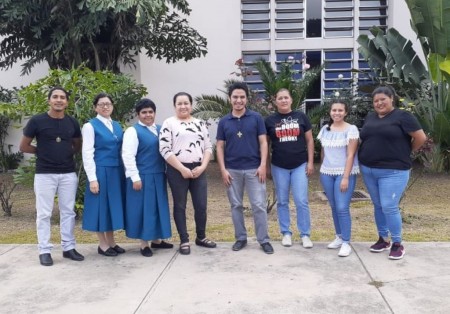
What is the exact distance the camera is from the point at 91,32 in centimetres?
873

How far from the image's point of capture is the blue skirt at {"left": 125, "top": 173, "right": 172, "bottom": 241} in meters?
4.95

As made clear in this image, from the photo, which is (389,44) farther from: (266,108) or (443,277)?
(443,277)

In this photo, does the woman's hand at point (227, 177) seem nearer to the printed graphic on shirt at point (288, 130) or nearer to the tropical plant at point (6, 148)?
the printed graphic on shirt at point (288, 130)

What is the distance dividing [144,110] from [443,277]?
3.29 metres

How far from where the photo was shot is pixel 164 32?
1116 cm

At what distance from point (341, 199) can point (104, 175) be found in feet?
8.11

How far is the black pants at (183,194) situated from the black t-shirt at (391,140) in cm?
178

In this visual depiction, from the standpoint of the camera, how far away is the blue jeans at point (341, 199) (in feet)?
16.2

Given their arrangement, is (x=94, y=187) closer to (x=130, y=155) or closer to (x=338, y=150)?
(x=130, y=155)

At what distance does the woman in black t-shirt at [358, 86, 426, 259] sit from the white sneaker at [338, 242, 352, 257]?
42 cm

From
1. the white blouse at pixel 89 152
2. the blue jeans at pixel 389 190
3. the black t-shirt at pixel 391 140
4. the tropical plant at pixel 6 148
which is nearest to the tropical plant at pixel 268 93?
the blue jeans at pixel 389 190

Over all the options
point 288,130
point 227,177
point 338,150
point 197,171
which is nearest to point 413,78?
point 338,150

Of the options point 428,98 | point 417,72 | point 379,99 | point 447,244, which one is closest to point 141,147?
point 379,99

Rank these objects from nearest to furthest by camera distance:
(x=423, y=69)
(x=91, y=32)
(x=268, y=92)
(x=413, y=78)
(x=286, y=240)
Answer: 1. (x=286, y=240)
2. (x=91, y=32)
3. (x=268, y=92)
4. (x=413, y=78)
5. (x=423, y=69)
